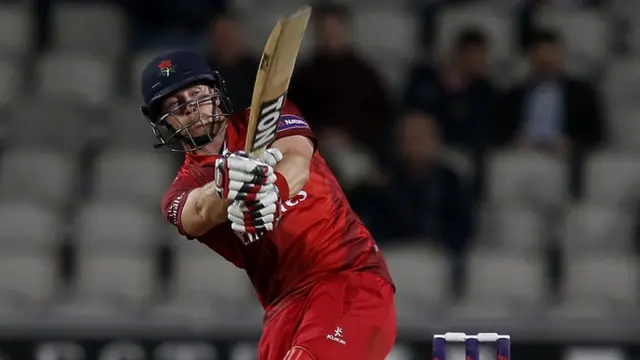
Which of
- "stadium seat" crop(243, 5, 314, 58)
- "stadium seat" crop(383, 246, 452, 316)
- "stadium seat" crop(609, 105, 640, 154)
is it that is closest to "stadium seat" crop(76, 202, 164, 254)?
"stadium seat" crop(383, 246, 452, 316)

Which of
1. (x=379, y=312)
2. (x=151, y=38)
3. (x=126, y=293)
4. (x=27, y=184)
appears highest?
(x=151, y=38)

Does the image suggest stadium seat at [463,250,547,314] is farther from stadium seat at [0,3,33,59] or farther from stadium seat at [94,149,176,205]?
stadium seat at [0,3,33,59]

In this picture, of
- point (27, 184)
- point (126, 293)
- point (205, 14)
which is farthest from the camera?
point (205, 14)

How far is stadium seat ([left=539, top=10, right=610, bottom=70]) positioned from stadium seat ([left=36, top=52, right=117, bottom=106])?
2.66m

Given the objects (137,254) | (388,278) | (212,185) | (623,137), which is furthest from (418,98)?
(212,185)

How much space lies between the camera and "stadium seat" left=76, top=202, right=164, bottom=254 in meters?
7.85

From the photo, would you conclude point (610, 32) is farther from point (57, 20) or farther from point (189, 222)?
point (189, 222)

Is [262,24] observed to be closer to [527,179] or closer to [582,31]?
[582,31]

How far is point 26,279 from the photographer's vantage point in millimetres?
7605

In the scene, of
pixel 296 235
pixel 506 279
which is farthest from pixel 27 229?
pixel 296 235

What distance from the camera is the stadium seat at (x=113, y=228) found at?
785 cm

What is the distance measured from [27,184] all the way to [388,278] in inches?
152

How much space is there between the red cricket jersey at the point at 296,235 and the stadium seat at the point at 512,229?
10.2 feet

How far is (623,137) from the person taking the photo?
8.62m
